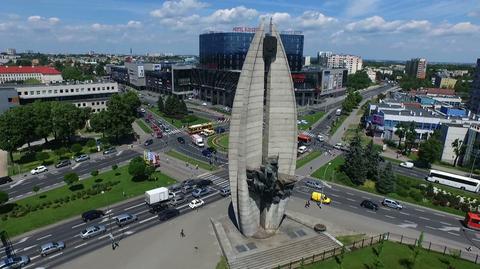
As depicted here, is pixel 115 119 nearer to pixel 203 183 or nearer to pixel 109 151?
pixel 109 151

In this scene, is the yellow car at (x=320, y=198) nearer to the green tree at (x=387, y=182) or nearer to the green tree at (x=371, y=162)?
the green tree at (x=387, y=182)

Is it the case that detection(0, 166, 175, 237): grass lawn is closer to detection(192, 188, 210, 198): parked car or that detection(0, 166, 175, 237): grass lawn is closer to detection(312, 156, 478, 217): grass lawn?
detection(192, 188, 210, 198): parked car

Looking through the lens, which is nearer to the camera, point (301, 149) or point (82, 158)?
point (82, 158)

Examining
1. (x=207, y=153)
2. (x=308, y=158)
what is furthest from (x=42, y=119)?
(x=308, y=158)

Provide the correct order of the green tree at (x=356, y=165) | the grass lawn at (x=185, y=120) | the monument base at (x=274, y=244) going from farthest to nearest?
the grass lawn at (x=185, y=120) < the green tree at (x=356, y=165) < the monument base at (x=274, y=244)

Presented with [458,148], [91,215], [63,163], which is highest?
[458,148]

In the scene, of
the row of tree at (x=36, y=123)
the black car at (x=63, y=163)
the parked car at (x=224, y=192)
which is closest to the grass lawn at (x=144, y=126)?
the row of tree at (x=36, y=123)

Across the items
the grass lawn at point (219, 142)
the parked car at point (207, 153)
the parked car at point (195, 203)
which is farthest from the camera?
the grass lawn at point (219, 142)
